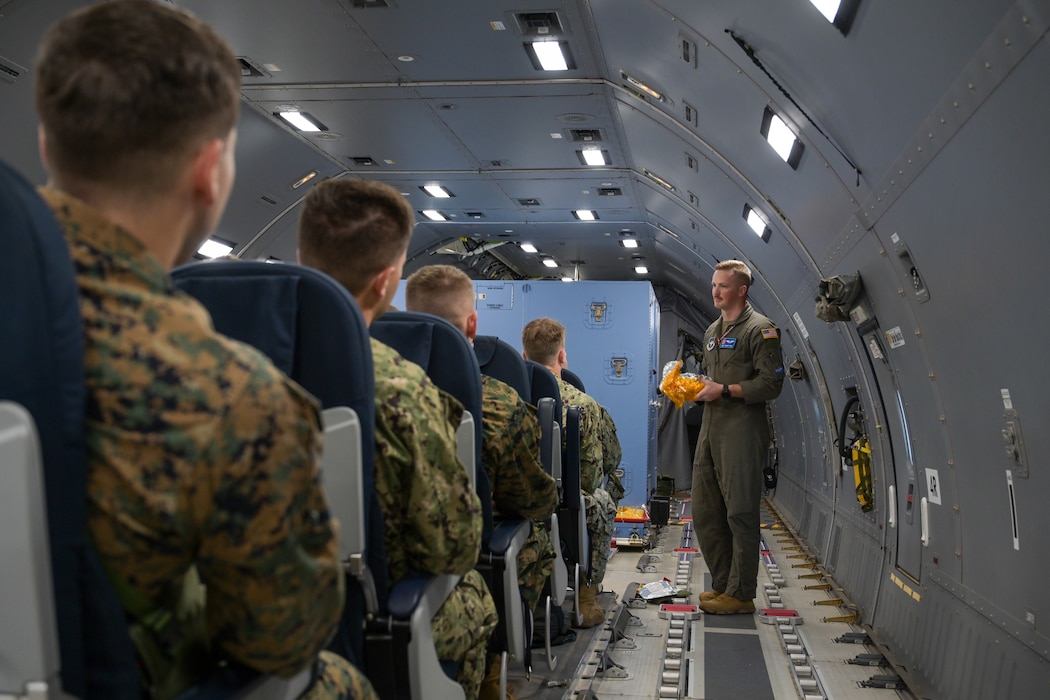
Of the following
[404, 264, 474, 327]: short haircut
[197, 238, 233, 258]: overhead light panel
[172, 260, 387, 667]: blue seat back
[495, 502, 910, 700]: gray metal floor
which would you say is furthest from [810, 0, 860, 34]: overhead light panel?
[197, 238, 233, 258]: overhead light panel

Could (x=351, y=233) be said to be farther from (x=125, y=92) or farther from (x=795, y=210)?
(x=795, y=210)

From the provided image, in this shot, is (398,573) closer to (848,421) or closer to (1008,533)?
(1008,533)

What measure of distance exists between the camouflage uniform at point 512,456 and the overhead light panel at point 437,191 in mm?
5853

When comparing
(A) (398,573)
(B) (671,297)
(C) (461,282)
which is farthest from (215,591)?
(B) (671,297)

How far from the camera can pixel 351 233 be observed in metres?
2.44

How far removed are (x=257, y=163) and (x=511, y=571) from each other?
5404 millimetres

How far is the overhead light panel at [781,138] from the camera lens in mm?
4793

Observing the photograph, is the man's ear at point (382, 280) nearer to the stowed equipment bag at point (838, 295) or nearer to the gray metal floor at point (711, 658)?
the gray metal floor at point (711, 658)

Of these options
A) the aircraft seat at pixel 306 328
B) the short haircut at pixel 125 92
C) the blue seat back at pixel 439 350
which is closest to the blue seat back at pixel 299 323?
the aircraft seat at pixel 306 328

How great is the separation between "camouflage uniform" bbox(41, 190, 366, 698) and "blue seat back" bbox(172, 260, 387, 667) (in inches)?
26.2

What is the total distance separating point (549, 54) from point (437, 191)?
12.7ft

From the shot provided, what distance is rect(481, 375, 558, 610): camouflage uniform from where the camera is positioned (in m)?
3.49

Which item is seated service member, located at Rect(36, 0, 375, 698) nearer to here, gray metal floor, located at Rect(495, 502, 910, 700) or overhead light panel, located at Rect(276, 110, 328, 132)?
gray metal floor, located at Rect(495, 502, 910, 700)

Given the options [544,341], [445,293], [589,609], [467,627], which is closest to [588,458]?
[544,341]
